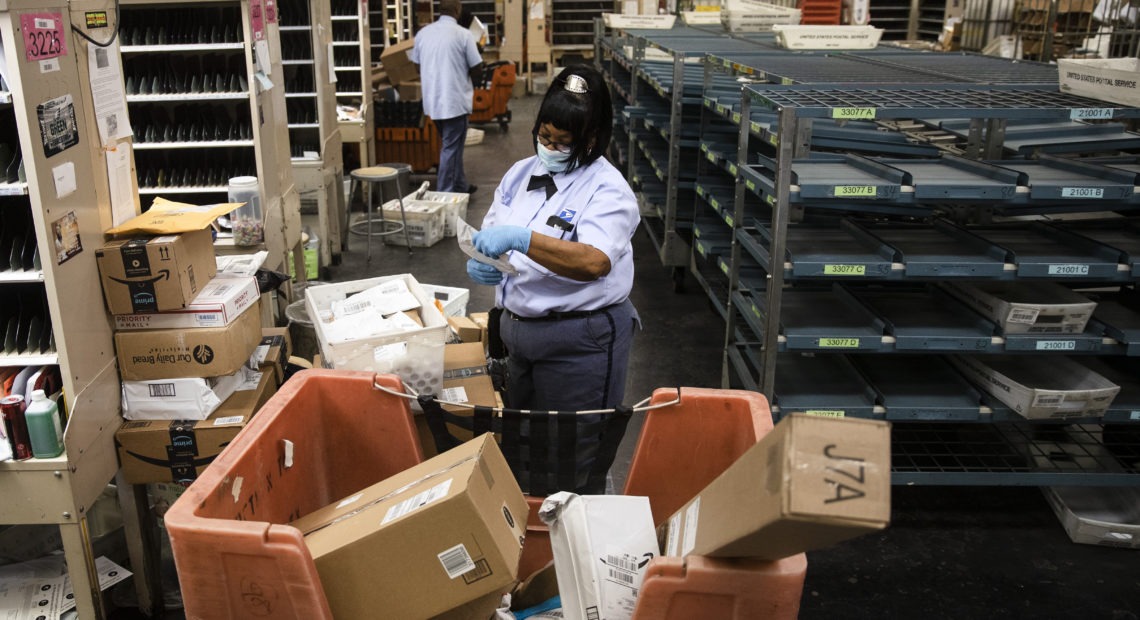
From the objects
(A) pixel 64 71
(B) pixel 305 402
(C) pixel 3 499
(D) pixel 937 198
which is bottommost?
(C) pixel 3 499

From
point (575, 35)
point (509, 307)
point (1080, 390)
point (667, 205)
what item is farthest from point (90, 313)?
point (575, 35)

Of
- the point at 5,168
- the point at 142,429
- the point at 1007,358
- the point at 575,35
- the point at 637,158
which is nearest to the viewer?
the point at 5,168

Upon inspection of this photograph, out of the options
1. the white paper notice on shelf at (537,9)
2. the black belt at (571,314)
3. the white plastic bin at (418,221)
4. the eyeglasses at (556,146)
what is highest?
the white paper notice on shelf at (537,9)

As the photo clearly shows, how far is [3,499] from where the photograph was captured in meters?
2.58

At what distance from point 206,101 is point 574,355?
3327 millimetres

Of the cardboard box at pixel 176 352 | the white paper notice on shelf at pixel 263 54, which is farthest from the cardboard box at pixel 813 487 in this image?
the white paper notice on shelf at pixel 263 54

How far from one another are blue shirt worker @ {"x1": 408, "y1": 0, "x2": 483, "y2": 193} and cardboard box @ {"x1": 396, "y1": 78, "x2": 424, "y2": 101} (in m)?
1.84

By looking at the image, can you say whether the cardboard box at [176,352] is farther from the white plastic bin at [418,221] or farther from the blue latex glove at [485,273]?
the white plastic bin at [418,221]

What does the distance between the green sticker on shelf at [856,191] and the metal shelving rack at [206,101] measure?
9.93 ft

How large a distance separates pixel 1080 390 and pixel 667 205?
3191mm

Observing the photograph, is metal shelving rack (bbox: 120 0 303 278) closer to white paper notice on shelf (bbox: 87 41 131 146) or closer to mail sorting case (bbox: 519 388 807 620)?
white paper notice on shelf (bbox: 87 41 131 146)

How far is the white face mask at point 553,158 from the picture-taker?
2.48 meters

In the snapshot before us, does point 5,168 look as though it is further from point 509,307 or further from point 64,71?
point 509,307

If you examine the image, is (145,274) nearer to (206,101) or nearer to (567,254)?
(567,254)
